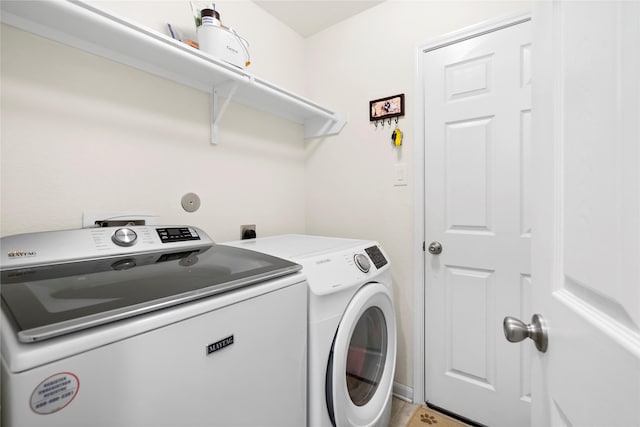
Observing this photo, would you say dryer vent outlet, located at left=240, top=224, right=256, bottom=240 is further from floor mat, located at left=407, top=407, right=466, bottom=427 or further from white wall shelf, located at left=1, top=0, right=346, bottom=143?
floor mat, located at left=407, top=407, right=466, bottom=427

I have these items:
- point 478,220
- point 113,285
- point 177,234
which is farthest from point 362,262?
point 113,285

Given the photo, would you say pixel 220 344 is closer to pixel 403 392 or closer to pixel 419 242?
pixel 419 242

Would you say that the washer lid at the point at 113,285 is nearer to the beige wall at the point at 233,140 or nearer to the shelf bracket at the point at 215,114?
the beige wall at the point at 233,140

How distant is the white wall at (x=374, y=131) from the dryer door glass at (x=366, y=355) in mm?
383

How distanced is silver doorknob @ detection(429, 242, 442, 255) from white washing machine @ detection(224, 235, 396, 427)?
0.35 meters

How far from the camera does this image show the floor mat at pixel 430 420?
5.21 ft

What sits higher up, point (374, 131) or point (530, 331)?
point (374, 131)

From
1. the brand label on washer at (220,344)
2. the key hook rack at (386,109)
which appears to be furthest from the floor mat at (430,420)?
the key hook rack at (386,109)

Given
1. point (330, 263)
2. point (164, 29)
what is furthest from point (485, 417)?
point (164, 29)

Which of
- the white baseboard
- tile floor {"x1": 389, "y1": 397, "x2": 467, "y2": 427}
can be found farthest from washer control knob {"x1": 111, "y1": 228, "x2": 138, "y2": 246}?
the white baseboard

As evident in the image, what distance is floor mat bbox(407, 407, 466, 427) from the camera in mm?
1588

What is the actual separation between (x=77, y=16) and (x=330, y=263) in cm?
123

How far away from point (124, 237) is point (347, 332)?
941 mm

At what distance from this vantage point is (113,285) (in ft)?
2.40
